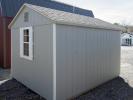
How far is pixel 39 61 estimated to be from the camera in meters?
5.29

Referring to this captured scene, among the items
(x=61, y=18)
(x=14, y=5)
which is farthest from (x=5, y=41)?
(x=61, y=18)

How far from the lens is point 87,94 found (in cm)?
554

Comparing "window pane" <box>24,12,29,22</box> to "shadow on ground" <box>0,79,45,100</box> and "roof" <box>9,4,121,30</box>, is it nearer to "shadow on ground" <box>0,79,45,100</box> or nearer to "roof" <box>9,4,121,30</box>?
"roof" <box>9,4,121,30</box>

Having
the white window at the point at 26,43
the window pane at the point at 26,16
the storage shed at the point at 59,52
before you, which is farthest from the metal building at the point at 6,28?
the window pane at the point at 26,16

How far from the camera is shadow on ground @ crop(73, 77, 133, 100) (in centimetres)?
522

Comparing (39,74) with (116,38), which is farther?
(116,38)

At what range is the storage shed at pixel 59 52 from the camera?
185 inches

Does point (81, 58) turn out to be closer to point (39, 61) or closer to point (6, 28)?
point (39, 61)

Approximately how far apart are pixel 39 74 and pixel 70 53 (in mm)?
1372

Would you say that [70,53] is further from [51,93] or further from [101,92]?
[101,92]

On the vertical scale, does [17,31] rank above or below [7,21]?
below

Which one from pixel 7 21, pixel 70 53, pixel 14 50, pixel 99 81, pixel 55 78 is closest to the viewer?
pixel 55 78

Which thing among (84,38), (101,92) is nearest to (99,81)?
(101,92)

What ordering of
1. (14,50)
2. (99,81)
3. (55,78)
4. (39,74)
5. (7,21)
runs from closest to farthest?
1. (55,78)
2. (39,74)
3. (99,81)
4. (14,50)
5. (7,21)
